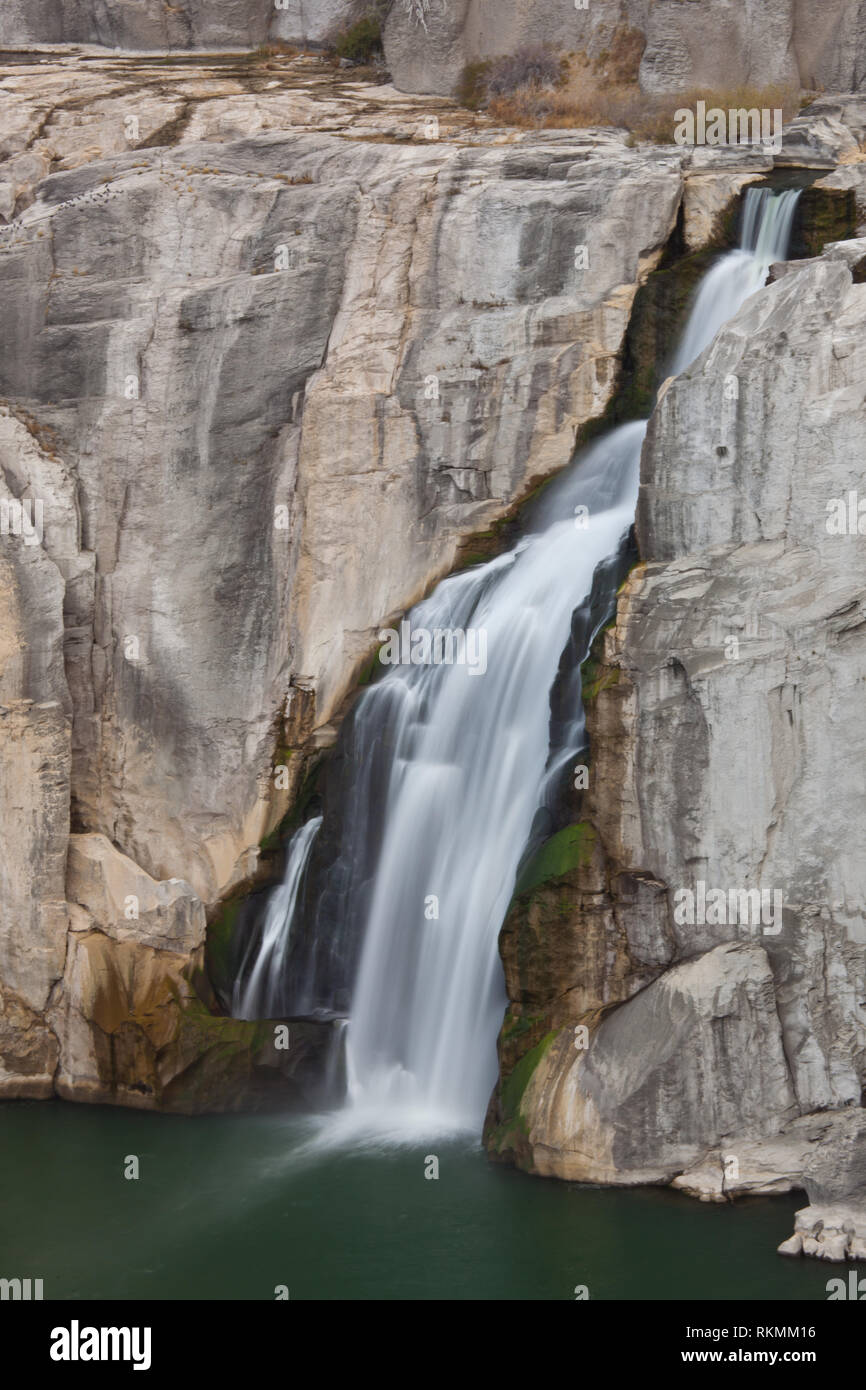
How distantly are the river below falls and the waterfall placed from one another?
3.33 ft

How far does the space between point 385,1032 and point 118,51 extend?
19.2 metres

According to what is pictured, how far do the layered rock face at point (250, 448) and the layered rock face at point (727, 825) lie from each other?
3.78m

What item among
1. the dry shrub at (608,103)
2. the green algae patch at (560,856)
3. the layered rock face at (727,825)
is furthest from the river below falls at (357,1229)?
the dry shrub at (608,103)

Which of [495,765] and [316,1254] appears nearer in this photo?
[316,1254]

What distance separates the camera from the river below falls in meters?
12.6

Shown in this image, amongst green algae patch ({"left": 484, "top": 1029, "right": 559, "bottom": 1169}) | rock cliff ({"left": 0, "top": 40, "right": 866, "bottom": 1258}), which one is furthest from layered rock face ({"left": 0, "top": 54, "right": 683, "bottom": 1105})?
green algae patch ({"left": 484, "top": 1029, "right": 559, "bottom": 1169})

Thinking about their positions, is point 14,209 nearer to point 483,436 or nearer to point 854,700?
point 483,436

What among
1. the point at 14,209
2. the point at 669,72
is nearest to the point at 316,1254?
the point at 14,209

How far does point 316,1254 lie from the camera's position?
43.7 ft

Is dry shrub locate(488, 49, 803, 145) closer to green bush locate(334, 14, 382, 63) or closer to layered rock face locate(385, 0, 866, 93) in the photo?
layered rock face locate(385, 0, 866, 93)

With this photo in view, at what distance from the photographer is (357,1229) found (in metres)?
13.7

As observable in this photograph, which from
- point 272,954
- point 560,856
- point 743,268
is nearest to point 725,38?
point 743,268

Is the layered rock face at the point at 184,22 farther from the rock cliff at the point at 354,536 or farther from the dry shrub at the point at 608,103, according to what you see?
the rock cliff at the point at 354,536

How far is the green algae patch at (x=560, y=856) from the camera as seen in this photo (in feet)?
47.7
